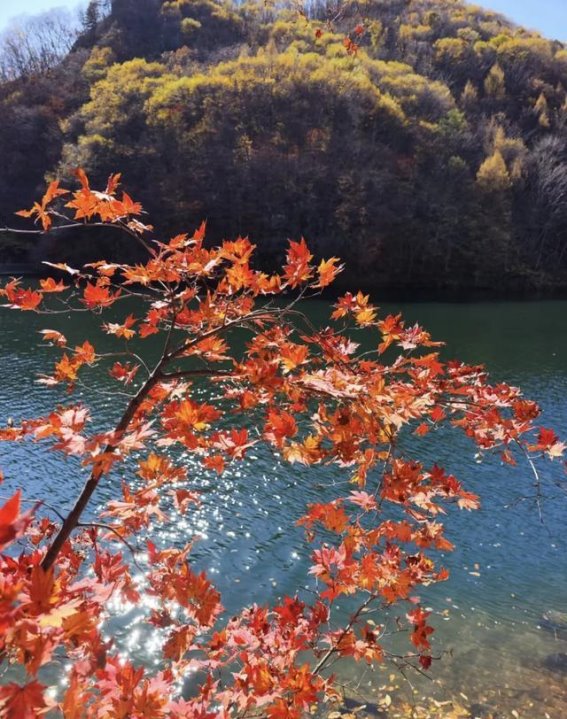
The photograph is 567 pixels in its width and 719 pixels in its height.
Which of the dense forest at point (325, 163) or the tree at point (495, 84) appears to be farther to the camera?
the tree at point (495, 84)

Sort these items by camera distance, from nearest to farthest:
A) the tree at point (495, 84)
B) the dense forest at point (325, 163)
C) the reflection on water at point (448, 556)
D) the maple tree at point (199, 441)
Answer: the maple tree at point (199, 441) < the reflection on water at point (448, 556) < the dense forest at point (325, 163) < the tree at point (495, 84)

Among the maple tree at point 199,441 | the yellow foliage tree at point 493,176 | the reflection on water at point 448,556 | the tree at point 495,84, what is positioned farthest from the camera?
the tree at point 495,84

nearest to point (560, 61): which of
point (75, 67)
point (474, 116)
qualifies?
point (474, 116)

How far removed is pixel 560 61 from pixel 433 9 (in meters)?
14.2

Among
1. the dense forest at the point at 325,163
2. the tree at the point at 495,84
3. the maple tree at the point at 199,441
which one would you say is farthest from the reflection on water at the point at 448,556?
the tree at the point at 495,84

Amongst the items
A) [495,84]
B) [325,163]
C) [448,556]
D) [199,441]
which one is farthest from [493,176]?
[199,441]

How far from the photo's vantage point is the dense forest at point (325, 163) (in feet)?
99.5

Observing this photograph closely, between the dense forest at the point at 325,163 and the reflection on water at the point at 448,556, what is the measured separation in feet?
65.2

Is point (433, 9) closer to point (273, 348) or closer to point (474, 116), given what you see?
point (474, 116)

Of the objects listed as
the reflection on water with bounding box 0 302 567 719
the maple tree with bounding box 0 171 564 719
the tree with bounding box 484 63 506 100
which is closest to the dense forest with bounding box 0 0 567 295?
the tree with bounding box 484 63 506 100

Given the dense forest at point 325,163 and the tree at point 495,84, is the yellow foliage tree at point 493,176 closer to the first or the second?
the dense forest at point 325,163

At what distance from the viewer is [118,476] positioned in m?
8.20

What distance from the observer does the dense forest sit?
3033cm

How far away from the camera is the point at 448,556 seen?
648cm
